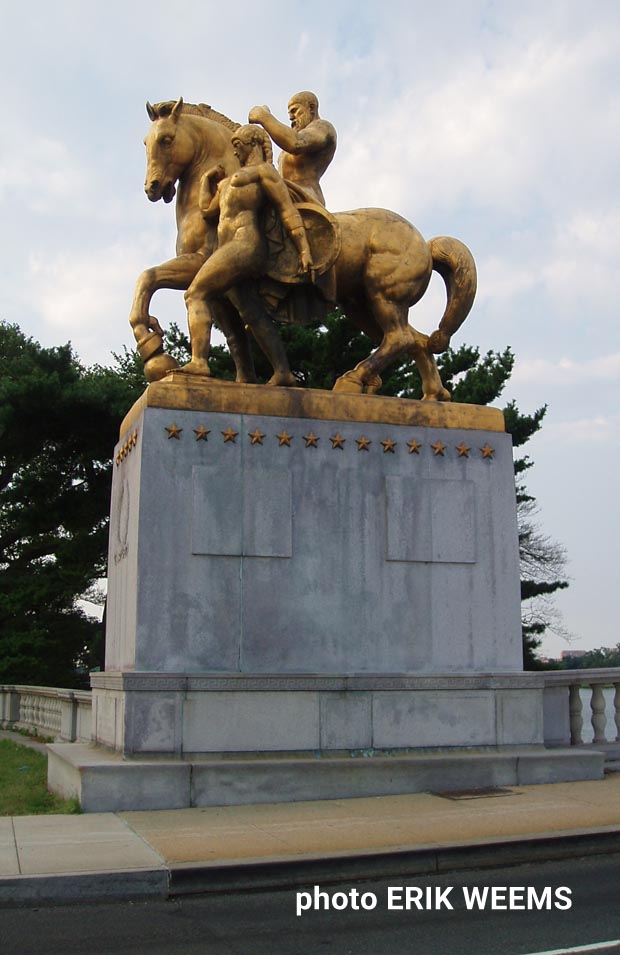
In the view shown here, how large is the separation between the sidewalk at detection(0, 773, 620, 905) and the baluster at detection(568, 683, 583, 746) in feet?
6.22

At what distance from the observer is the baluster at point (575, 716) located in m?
11.2

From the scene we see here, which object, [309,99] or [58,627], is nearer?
[309,99]

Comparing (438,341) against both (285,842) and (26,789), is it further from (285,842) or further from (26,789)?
(26,789)

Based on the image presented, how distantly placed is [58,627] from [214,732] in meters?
21.1

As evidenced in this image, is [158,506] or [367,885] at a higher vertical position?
[158,506]

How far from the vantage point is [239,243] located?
10.7 meters

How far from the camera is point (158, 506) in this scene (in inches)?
386

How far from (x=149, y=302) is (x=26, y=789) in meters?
5.51

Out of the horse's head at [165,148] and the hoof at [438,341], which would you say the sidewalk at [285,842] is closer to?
the hoof at [438,341]

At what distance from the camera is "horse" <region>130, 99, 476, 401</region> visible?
1123 centimetres

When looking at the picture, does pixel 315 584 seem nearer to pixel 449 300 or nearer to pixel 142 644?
pixel 142 644

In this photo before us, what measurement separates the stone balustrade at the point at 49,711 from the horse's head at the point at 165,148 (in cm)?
685

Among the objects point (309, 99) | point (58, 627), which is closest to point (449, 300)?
point (309, 99)

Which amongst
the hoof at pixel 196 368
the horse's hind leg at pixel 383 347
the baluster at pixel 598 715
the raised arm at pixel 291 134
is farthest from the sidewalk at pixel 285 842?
the raised arm at pixel 291 134
